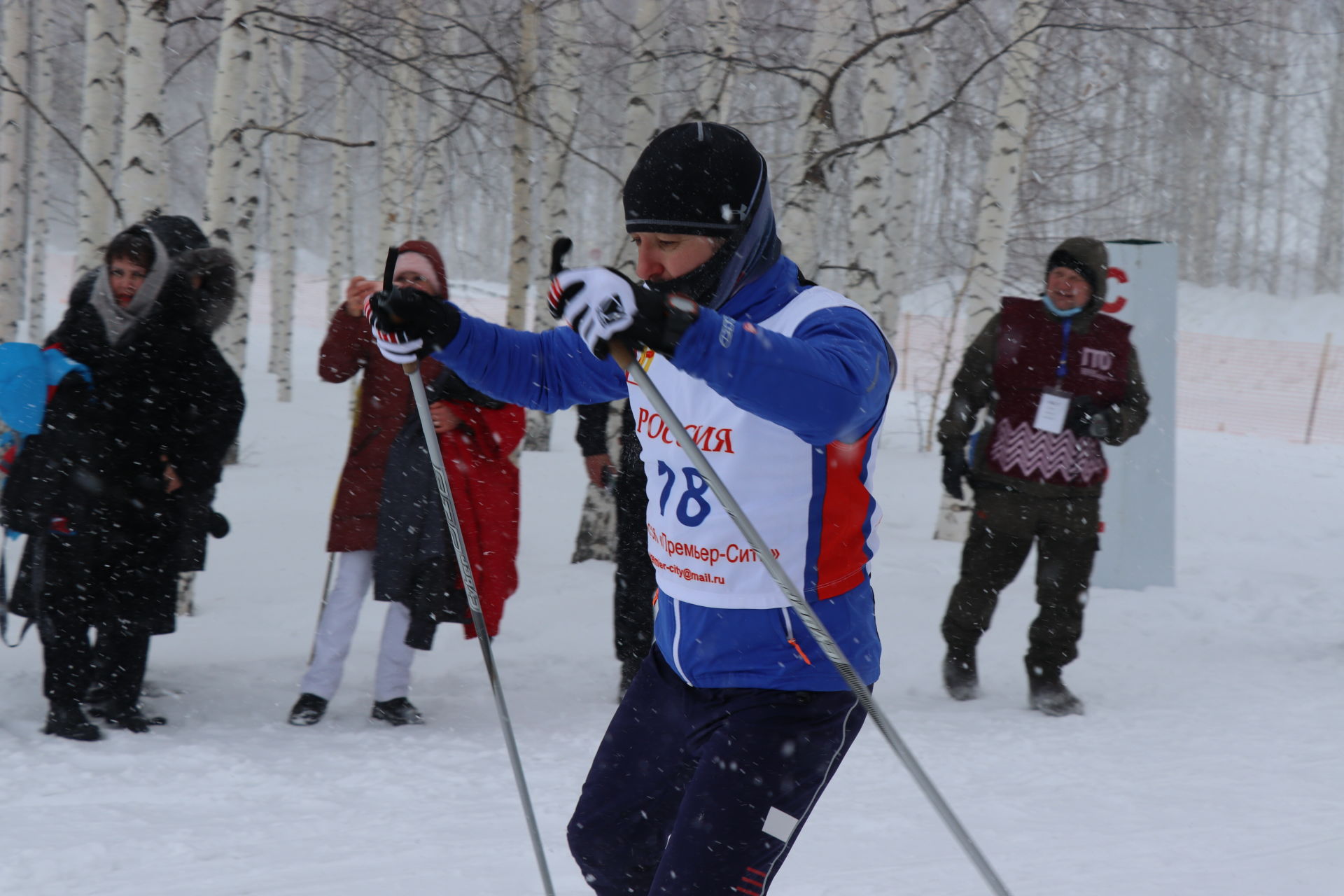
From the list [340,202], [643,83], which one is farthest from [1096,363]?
[340,202]

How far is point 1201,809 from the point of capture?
390 cm

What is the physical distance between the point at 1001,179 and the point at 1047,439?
402 centimetres

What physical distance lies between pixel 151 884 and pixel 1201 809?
3307 millimetres

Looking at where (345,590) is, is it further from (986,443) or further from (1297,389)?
(1297,389)

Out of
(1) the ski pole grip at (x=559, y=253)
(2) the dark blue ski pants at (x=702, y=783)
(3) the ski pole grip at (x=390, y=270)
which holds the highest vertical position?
(1) the ski pole grip at (x=559, y=253)

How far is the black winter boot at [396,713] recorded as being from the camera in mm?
4480

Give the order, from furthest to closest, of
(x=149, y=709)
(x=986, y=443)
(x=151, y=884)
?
(x=986, y=443), (x=149, y=709), (x=151, y=884)

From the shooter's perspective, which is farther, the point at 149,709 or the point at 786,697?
the point at 149,709

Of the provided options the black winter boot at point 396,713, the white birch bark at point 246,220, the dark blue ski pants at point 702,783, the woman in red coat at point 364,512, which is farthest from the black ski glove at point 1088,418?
the white birch bark at point 246,220

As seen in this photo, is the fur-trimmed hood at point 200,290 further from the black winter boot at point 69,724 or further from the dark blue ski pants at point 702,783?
the dark blue ski pants at point 702,783

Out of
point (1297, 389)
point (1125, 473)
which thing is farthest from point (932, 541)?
point (1297, 389)

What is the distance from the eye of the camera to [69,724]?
3.97m

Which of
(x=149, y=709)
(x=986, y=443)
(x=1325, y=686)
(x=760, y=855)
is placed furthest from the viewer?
(x=1325, y=686)

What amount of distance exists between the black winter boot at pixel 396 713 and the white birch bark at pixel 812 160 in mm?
3099
